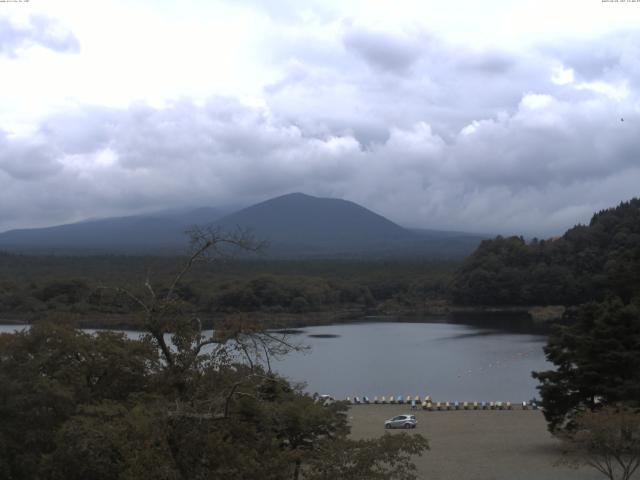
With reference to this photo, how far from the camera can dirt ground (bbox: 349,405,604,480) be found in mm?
12156

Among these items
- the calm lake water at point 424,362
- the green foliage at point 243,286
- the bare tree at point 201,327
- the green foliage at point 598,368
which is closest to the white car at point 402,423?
the green foliage at point 598,368

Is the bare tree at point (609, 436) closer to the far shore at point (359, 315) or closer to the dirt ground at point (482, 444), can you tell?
the dirt ground at point (482, 444)

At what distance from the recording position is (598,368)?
13320 millimetres

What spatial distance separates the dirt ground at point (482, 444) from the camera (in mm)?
12156

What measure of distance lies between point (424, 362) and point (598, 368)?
59.1 ft

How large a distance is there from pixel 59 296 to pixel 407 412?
32.2 meters

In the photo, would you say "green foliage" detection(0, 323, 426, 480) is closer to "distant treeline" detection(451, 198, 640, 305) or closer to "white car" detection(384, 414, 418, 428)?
"white car" detection(384, 414, 418, 428)

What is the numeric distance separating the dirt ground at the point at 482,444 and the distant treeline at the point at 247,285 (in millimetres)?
22916

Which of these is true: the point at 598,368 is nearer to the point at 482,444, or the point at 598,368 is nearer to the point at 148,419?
the point at 482,444

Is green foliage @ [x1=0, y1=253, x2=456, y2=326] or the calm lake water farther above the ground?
green foliage @ [x1=0, y1=253, x2=456, y2=326]

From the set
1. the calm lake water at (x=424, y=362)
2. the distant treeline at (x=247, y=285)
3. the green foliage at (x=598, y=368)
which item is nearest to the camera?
the green foliage at (x=598, y=368)

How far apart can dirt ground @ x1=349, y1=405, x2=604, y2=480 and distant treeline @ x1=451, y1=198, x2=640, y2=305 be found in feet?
116

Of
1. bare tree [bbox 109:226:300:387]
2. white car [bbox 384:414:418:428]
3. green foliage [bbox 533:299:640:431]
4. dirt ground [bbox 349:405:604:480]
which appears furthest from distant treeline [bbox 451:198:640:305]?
bare tree [bbox 109:226:300:387]

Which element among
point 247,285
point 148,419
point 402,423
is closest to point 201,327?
point 148,419
